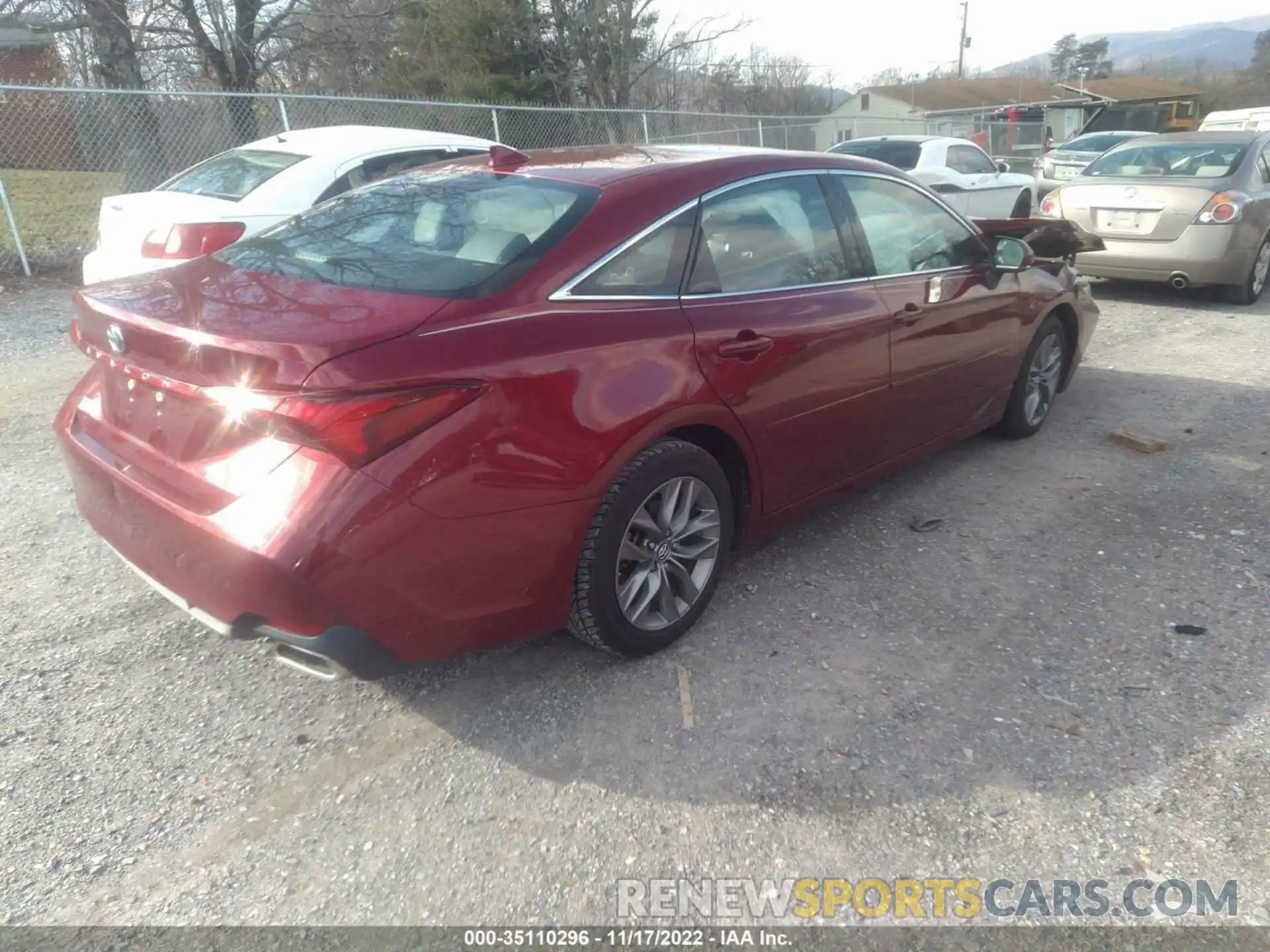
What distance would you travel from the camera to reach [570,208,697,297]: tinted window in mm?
2834

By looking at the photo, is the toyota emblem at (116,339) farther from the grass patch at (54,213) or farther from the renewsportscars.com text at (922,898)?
the grass patch at (54,213)

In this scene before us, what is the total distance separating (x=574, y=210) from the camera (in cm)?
293

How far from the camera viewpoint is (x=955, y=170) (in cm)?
1180

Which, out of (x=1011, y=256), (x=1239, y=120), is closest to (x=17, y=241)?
(x=1011, y=256)

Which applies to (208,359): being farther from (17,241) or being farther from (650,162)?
(17,241)

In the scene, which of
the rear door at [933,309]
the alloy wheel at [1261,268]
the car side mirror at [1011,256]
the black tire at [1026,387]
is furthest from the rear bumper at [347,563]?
the alloy wheel at [1261,268]

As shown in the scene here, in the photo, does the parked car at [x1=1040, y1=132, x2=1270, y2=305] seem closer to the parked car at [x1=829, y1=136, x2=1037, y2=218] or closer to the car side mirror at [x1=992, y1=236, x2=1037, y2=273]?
the parked car at [x1=829, y1=136, x2=1037, y2=218]

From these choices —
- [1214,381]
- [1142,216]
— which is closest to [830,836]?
[1214,381]

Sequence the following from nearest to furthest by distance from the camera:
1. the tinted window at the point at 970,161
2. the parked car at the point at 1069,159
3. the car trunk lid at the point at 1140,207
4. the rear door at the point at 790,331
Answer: the rear door at the point at 790,331
the car trunk lid at the point at 1140,207
the tinted window at the point at 970,161
the parked car at the point at 1069,159

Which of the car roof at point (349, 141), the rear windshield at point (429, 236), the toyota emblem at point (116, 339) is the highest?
the car roof at point (349, 141)

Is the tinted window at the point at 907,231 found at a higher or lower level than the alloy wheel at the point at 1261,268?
higher

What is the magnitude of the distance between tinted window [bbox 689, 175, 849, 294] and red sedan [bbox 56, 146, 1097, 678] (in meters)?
0.01

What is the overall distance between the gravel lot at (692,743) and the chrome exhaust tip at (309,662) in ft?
1.11

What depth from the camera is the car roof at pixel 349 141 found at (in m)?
7.00
